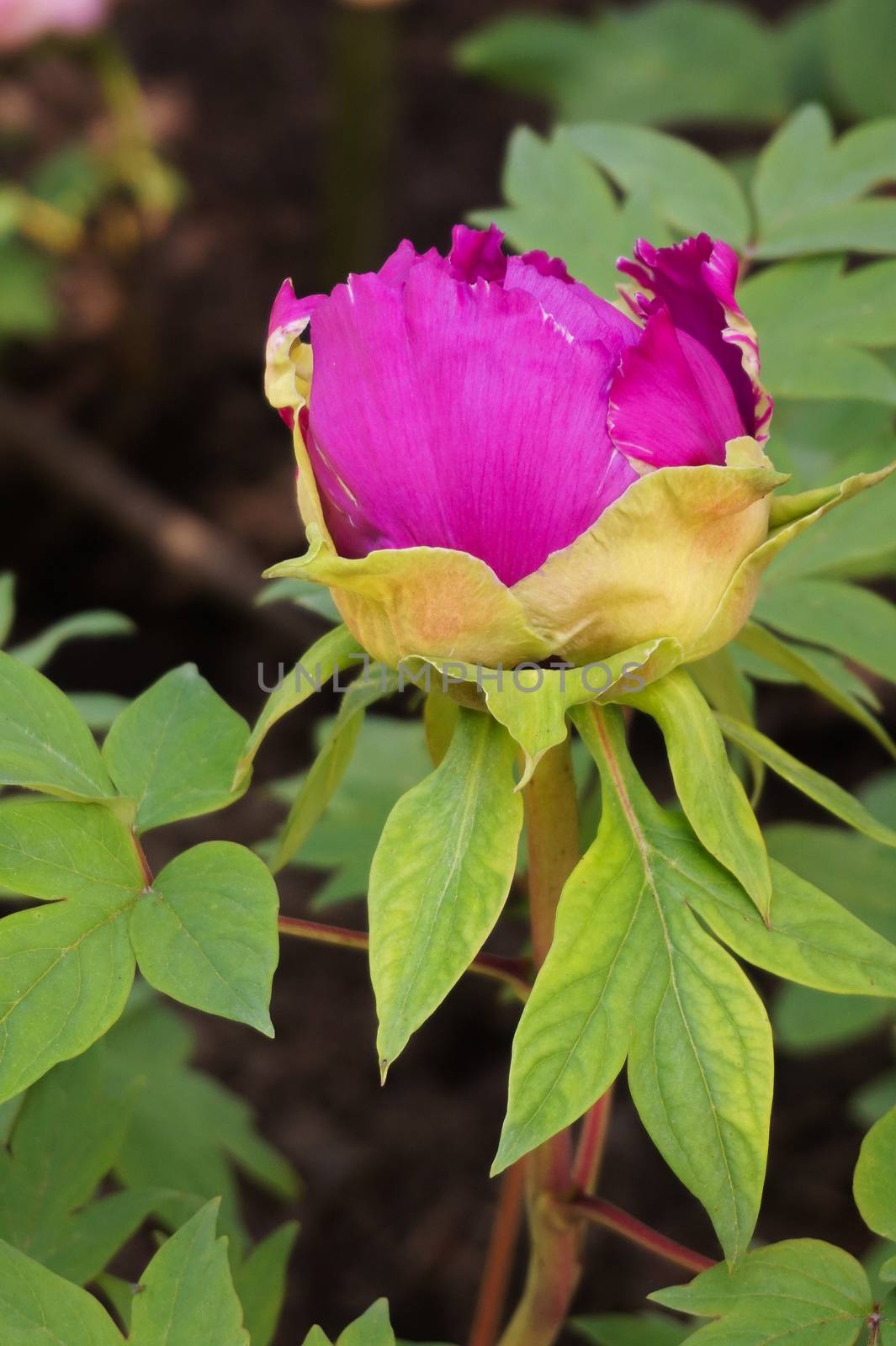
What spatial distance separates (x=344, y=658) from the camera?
0.52 metres

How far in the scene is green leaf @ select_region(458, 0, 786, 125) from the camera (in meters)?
2.08

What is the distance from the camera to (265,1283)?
661 millimetres

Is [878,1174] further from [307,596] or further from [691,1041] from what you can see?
[307,596]

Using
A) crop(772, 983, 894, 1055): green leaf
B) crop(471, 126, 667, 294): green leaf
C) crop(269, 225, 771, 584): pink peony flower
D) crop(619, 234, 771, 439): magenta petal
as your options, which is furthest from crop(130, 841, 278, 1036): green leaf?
crop(772, 983, 894, 1055): green leaf

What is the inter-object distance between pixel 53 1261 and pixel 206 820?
1.36 metres

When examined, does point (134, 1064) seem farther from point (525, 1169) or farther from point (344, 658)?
point (344, 658)

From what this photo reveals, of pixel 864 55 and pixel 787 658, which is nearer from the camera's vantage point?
pixel 787 658

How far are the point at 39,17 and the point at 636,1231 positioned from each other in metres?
1.98

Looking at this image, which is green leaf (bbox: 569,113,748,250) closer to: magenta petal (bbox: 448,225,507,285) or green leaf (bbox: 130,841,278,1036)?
magenta petal (bbox: 448,225,507,285)

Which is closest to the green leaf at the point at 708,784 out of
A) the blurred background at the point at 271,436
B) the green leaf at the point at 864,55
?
the blurred background at the point at 271,436

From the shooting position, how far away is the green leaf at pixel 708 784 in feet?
1.53

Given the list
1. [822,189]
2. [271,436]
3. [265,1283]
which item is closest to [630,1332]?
[265,1283]

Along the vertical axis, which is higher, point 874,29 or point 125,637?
point 874,29

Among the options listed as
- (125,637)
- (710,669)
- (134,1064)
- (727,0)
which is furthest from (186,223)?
(710,669)
